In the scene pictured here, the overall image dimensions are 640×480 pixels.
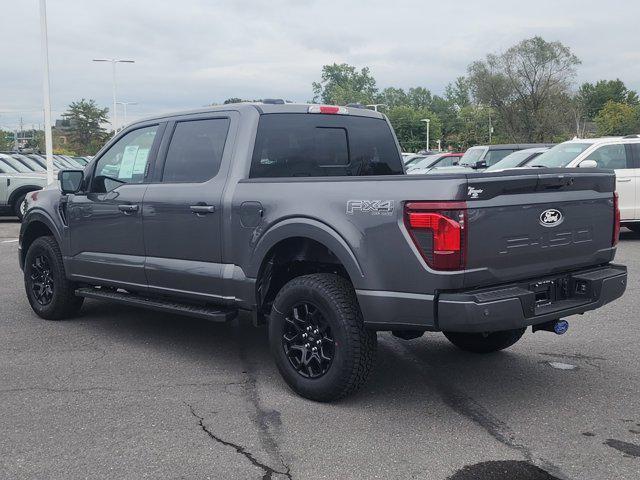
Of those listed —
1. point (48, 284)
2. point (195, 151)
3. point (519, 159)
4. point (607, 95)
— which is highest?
point (607, 95)

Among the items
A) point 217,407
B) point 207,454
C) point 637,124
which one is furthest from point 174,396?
point 637,124

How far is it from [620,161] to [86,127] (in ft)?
223

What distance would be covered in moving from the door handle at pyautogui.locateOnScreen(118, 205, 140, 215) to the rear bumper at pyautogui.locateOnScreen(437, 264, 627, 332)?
2.80 m

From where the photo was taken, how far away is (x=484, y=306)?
3959mm

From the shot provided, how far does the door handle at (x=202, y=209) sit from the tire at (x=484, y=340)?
2080 mm

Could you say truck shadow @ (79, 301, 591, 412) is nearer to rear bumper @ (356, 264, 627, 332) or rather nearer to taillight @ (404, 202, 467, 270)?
rear bumper @ (356, 264, 627, 332)

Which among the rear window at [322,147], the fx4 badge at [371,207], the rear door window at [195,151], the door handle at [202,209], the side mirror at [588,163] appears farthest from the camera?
the side mirror at [588,163]

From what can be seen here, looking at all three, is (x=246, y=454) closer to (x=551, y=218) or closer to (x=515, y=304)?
(x=515, y=304)

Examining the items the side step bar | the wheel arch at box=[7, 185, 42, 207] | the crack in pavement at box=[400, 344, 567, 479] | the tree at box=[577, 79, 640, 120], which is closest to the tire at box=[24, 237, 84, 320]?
the side step bar

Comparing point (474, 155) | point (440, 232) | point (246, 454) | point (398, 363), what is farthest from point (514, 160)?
point (246, 454)

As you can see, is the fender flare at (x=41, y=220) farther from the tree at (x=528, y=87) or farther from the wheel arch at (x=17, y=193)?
the tree at (x=528, y=87)

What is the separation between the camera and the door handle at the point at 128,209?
578cm

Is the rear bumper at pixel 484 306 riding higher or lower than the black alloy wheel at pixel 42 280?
higher

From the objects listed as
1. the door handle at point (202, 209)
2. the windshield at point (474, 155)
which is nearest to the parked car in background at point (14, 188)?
the windshield at point (474, 155)
